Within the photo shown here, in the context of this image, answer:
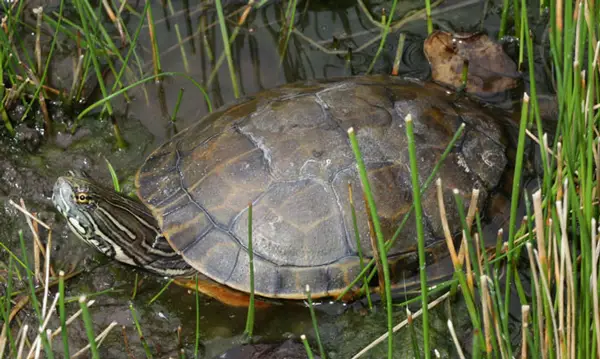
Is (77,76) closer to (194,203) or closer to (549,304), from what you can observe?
(194,203)

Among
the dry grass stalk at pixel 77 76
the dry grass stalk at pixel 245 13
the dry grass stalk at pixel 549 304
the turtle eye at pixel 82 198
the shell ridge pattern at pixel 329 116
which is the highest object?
the dry grass stalk at pixel 245 13

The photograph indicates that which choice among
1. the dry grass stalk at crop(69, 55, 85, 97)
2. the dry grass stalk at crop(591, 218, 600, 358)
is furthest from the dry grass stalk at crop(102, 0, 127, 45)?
the dry grass stalk at crop(591, 218, 600, 358)

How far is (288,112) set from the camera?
353 centimetres

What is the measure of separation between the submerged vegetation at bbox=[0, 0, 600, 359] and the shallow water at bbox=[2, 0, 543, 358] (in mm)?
49

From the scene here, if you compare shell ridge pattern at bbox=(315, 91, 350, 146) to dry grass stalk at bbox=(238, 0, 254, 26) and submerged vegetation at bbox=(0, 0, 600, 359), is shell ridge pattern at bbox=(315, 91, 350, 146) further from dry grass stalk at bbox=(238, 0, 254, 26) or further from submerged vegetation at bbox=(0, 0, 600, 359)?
dry grass stalk at bbox=(238, 0, 254, 26)

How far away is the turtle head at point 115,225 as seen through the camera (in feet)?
11.1

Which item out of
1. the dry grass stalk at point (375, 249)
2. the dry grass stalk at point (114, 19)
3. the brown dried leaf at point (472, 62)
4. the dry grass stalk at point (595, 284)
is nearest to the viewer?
the dry grass stalk at point (595, 284)

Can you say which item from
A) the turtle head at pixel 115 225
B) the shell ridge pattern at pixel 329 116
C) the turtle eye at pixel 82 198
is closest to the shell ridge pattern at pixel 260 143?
the shell ridge pattern at pixel 329 116

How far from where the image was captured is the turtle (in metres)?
3.35

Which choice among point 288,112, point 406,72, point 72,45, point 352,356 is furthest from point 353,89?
point 72,45

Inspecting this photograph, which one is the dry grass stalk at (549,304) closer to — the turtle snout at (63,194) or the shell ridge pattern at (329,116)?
the shell ridge pattern at (329,116)

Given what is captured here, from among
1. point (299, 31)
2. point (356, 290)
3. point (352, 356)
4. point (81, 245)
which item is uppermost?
point (299, 31)

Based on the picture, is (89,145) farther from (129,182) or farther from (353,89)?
(353,89)

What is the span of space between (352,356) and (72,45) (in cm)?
254
